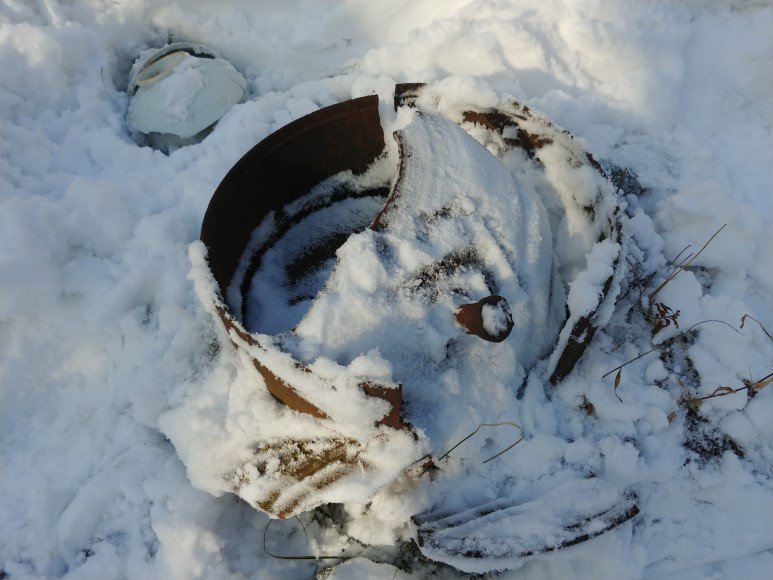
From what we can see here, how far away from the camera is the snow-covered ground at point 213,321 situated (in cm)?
161

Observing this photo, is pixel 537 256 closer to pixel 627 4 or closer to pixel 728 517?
pixel 728 517

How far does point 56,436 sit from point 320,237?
112cm

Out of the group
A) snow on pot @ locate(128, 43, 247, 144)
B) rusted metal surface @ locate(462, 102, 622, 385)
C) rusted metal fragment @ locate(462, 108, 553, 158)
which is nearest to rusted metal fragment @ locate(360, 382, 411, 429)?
rusted metal surface @ locate(462, 102, 622, 385)

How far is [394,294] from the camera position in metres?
1.35

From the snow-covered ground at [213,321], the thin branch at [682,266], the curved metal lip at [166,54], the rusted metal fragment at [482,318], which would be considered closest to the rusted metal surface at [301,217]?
the rusted metal fragment at [482,318]

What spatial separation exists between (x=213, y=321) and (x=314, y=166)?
25.4 inches

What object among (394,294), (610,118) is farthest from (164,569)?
(610,118)

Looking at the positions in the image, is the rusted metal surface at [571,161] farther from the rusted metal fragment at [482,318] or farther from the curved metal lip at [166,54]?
the curved metal lip at [166,54]

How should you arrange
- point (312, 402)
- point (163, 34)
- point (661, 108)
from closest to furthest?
point (312, 402) → point (661, 108) → point (163, 34)

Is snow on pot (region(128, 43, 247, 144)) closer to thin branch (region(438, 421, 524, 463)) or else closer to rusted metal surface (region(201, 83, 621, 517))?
rusted metal surface (region(201, 83, 621, 517))

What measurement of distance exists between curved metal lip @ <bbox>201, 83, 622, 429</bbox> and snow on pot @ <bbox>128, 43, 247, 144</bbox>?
79 cm

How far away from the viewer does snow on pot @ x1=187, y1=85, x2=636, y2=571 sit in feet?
4.16

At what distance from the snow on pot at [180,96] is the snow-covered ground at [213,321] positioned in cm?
12

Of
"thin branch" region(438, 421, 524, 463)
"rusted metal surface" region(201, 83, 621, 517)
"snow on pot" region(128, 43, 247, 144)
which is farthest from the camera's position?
"snow on pot" region(128, 43, 247, 144)
